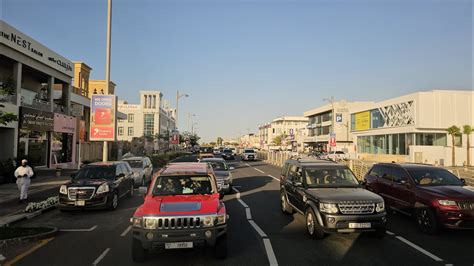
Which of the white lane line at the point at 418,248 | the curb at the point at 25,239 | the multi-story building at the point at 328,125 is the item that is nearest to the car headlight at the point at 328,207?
the white lane line at the point at 418,248

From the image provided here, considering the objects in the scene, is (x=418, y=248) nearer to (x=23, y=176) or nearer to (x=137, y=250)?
(x=137, y=250)

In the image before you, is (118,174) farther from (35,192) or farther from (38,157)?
(38,157)

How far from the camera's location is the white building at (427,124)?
43.5 metres

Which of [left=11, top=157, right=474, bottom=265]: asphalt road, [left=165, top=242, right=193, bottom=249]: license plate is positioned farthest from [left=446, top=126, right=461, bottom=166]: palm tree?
[left=165, top=242, right=193, bottom=249]: license plate

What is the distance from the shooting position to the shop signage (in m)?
23.2

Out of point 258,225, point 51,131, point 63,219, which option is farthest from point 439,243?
point 51,131

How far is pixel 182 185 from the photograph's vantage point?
25.1 feet

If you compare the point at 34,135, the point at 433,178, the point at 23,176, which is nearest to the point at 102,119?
the point at 23,176

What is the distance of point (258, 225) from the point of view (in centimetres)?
955

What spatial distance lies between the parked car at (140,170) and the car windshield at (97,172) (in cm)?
428

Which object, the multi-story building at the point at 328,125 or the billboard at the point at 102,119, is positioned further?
the multi-story building at the point at 328,125

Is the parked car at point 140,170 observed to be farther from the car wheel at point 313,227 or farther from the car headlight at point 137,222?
the car headlight at point 137,222

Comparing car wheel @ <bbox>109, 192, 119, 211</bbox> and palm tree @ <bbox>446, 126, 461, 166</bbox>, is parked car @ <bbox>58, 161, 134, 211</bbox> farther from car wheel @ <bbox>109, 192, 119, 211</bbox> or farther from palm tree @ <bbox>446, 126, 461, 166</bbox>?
palm tree @ <bbox>446, 126, 461, 166</bbox>

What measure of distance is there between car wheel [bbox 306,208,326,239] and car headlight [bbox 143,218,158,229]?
368 cm
